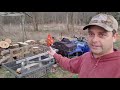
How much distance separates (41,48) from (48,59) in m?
1.29

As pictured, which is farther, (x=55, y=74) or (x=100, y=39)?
(x=55, y=74)

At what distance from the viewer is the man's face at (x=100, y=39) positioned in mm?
1168

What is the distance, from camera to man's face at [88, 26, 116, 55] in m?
1.17

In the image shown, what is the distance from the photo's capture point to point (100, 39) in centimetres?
117

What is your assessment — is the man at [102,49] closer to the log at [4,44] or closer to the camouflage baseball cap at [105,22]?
the camouflage baseball cap at [105,22]

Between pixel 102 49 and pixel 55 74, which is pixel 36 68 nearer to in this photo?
pixel 55 74

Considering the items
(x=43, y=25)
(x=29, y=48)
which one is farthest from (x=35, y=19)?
(x=29, y=48)

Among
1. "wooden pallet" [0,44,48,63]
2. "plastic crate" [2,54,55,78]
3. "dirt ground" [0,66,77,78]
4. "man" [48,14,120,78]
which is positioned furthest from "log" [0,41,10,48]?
"man" [48,14,120,78]

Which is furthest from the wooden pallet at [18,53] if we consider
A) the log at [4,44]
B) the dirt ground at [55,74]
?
the dirt ground at [55,74]

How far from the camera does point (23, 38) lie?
21.2 feet

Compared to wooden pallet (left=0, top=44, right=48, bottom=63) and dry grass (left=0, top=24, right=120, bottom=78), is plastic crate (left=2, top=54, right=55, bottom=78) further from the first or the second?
dry grass (left=0, top=24, right=120, bottom=78)

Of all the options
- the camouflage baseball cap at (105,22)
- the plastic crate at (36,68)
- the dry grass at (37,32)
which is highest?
the camouflage baseball cap at (105,22)

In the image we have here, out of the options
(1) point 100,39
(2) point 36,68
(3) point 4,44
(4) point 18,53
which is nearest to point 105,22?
(1) point 100,39

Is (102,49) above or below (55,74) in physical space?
above
